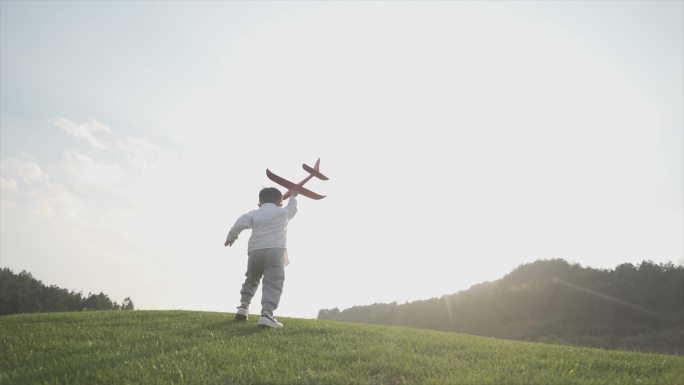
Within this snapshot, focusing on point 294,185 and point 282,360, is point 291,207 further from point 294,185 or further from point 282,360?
point 282,360

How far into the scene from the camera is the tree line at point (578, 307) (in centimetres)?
3042

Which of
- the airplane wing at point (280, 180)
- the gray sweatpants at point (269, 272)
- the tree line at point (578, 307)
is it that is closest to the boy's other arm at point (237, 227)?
the gray sweatpants at point (269, 272)

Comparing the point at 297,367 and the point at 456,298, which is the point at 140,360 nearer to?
the point at 297,367

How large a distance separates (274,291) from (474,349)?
4561mm

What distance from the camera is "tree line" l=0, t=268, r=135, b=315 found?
4806cm

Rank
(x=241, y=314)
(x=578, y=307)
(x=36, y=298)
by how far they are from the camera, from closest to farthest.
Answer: (x=241, y=314), (x=578, y=307), (x=36, y=298)

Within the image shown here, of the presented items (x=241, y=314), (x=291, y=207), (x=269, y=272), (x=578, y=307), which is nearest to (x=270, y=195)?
(x=291, y=207)

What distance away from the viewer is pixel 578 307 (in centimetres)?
3456

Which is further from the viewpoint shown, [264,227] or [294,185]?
[294,185]

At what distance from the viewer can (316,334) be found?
9398mm

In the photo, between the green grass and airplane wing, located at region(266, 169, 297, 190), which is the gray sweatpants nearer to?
the green grass

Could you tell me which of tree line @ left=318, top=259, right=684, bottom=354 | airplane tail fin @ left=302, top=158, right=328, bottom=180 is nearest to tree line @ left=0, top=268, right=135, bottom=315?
tree line @ left=318, top=259, right=684, bottom=354

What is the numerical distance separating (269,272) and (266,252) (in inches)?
18.6

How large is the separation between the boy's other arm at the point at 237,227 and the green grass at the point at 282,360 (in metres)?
2.12
